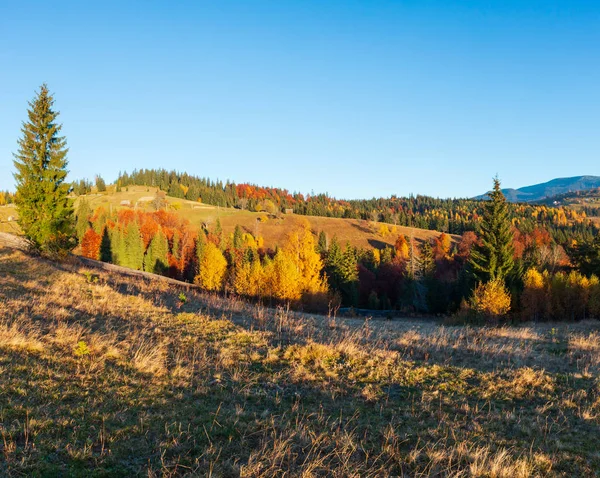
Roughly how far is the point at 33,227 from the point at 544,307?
183ft

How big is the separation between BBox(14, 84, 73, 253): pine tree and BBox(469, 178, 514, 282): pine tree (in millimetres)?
42283

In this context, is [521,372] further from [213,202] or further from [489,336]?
[213,202]

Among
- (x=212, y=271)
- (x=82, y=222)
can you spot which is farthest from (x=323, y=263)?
(x=82, y=222)

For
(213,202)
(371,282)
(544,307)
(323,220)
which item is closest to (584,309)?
(544,307)

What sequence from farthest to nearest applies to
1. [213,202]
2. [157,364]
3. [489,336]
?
[213,202], [489,336], [157,364]

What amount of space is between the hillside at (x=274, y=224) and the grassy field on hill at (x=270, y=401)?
107921 mm

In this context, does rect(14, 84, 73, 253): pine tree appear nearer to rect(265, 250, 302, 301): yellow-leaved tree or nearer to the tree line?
the tree line

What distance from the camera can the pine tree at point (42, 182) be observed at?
28016mm

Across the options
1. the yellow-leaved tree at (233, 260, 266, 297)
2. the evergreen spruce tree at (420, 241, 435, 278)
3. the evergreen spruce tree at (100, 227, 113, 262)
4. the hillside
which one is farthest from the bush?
the hillside

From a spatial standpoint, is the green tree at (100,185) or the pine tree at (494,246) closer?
the pine tree at (494,246)

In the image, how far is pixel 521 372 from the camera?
831 centimetres

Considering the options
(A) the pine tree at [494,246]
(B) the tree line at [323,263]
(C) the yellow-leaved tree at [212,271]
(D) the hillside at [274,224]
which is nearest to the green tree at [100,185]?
(D) the hillside at [274,224]

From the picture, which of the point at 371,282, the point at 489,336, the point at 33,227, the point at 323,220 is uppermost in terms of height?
the point at 323,220

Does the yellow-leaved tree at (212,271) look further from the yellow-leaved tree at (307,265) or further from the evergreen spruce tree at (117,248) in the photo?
the evergreen spruce tree at (117,248)
